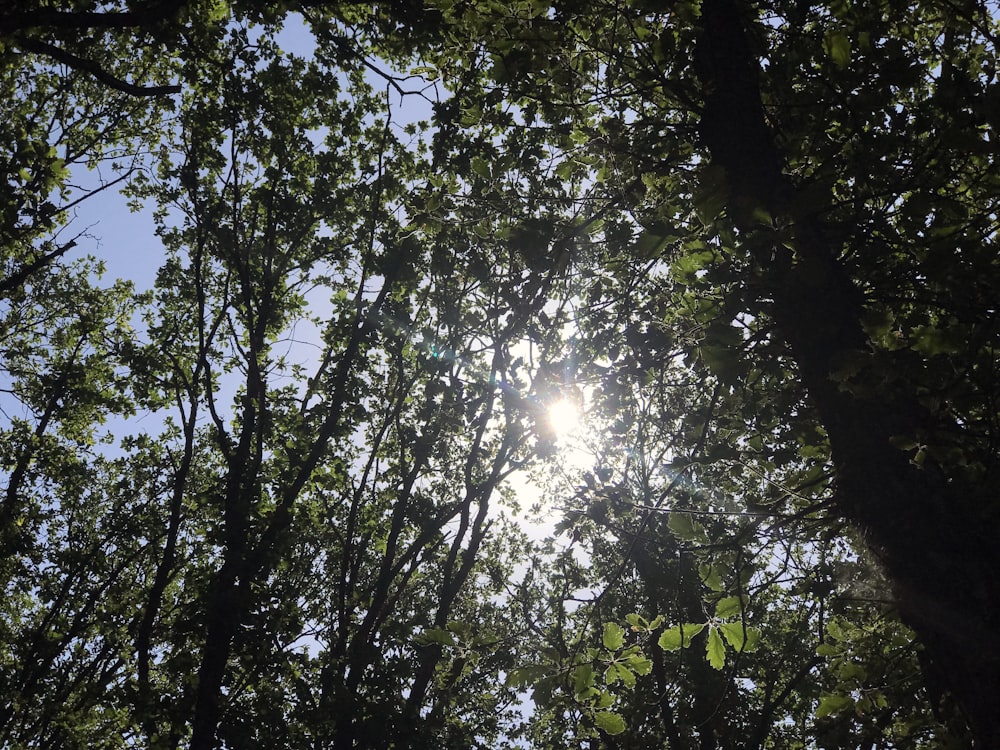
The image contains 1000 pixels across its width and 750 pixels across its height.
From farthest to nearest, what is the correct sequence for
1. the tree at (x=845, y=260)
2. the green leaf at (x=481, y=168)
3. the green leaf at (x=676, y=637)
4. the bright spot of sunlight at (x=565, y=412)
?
the bright spot of sunlight at (x=565, y=412) < the green leaf at (x=481, y=168) < the green leaf at (x=676, y=637) < the tree at (x=845, y=260)

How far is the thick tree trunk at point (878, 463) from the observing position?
1782mm

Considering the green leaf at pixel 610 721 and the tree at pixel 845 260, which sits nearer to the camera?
the tree at pixel 845 260

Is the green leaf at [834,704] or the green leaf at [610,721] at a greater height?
the green leaf at [834,704]

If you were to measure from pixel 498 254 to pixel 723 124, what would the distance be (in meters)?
1.37

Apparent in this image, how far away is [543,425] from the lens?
12.6 feet

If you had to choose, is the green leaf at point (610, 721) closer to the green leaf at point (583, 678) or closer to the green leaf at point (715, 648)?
the green leaf at point (583, 678)

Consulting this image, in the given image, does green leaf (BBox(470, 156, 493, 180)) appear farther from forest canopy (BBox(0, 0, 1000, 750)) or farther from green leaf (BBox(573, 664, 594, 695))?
green leaf (BBox(573, 664, 594, 695))

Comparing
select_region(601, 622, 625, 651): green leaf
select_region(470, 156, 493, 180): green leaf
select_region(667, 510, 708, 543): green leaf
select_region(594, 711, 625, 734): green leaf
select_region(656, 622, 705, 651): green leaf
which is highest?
select_region(470, 156, 493, 180): green leaf

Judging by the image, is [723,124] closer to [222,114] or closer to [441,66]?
[441,66]

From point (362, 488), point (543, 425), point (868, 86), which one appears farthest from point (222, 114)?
point (868, 86)

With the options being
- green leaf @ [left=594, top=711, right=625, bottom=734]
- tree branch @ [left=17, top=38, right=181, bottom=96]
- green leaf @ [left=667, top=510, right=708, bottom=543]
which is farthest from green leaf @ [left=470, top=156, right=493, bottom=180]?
tree branch @ [left=17, top=38, right=181, bottom=96]

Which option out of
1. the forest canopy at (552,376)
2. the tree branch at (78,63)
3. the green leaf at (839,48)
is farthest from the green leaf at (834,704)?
the tree branch at (78,63)

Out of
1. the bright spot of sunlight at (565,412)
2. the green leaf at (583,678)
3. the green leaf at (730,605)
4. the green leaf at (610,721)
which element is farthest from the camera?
the bright spot of sunlight at (565,412)

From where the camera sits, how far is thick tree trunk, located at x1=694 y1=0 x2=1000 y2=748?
178cm
